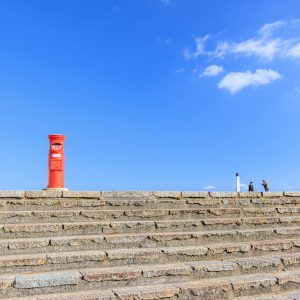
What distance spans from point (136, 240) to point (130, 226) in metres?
0.38

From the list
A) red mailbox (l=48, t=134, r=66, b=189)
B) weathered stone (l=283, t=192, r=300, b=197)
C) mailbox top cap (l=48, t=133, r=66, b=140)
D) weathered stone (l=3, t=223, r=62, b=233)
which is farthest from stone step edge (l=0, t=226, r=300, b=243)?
mailbox top cap (l=48, t=133, r=66, b=140)

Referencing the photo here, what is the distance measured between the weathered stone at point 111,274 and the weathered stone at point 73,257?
0.17 meters

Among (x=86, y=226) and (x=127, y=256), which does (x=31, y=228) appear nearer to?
(x=86, y=226)

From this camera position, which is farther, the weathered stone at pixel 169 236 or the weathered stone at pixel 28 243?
the weathered stone at pixel 169 236

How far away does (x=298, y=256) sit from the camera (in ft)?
18.3

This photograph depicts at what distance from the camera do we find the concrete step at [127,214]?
5.58 meters

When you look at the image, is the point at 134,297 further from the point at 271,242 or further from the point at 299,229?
the point at 299,229

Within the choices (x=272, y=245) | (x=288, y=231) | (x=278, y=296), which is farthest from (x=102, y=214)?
(x=288, y=231)

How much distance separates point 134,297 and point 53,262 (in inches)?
42.4

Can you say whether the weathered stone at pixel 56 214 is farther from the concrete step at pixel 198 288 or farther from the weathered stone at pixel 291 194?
the weathered stone at pixel 291 194

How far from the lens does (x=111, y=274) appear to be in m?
4.41

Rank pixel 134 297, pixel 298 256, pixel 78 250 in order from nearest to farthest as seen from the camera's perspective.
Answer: pixel 134 297, pixel 78 250, pixel 298 256

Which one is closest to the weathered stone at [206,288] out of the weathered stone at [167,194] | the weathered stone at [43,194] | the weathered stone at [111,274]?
the weathered stone at [111,274]

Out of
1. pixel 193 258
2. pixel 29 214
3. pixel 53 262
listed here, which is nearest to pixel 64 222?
pixel 29 214
